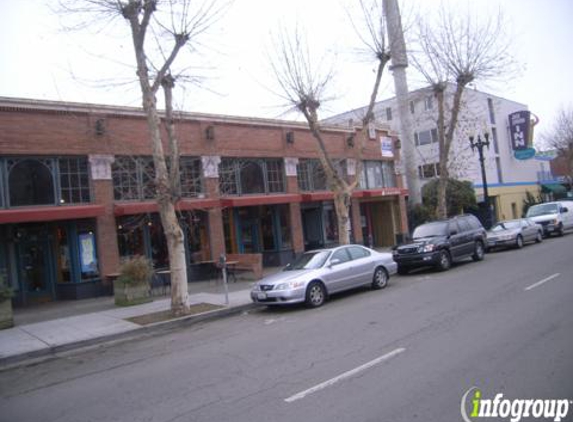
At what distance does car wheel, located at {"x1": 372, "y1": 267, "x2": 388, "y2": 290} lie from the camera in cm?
1312

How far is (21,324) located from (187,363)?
278 inches

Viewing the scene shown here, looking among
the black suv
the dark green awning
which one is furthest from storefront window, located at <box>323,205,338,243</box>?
the dark green awning

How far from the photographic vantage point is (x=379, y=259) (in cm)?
1330

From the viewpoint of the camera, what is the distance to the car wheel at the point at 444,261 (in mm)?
15195

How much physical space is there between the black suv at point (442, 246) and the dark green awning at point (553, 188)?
125 ft

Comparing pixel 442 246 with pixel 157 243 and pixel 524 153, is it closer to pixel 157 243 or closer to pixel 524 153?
pixel 157 243

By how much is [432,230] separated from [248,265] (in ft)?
22.2

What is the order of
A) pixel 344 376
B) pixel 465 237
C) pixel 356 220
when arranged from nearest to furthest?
pixel 344 376
pixel 465 237
pixel 356 220

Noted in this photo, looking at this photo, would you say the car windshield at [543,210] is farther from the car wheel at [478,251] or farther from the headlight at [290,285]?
the headlight at [290,285]

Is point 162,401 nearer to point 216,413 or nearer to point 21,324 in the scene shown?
point 216,413

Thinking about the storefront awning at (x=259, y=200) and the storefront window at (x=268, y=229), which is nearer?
the storefront awning at (x=259, y=200)

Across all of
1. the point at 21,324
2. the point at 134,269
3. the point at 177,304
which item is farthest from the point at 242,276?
the point at 21,324

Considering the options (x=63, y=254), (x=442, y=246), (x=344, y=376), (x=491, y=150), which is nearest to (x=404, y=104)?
(x=442, y=246)

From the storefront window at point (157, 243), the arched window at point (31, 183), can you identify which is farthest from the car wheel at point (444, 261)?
the arched window at point (31, 183)
